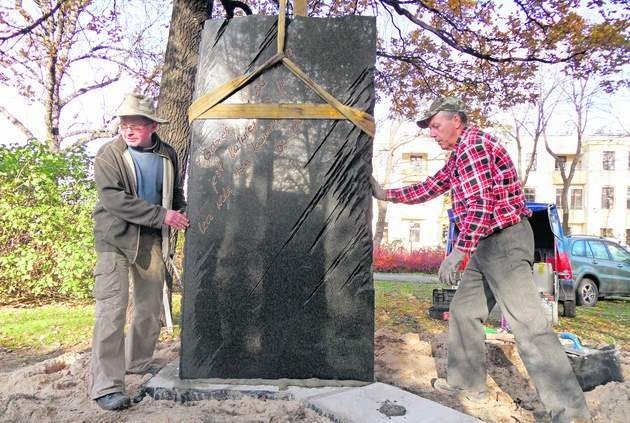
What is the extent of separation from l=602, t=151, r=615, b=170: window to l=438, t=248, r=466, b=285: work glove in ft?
145

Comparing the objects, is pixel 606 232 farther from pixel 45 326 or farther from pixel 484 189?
pixel 484 189

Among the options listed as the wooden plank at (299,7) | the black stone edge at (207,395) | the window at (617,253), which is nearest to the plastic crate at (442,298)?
the black stone edge at (207,395)

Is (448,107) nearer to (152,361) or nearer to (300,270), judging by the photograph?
(300,270)

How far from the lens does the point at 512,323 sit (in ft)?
9.90

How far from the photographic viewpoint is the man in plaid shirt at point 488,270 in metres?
2.85

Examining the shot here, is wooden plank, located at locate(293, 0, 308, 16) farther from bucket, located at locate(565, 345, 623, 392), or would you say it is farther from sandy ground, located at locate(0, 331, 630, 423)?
bucket, located at locate(565, 345, 623, 392)

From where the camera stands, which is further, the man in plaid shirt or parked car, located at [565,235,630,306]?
parked car, located at [565,235,630,306]

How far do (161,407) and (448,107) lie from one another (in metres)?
2.58

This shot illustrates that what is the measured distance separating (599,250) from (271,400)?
11.0 meters

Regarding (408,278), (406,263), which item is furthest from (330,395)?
(406,263)

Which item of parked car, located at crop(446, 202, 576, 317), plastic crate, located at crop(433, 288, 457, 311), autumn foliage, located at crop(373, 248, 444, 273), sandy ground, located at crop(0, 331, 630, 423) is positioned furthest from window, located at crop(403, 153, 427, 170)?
sandy ground, located at crop(0, 331, 630, 423)

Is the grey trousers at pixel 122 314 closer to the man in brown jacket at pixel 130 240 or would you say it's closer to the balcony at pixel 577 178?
the man in brown jacket at pixel 130 240

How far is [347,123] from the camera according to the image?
312 cm

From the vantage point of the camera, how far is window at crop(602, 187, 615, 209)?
133ft
